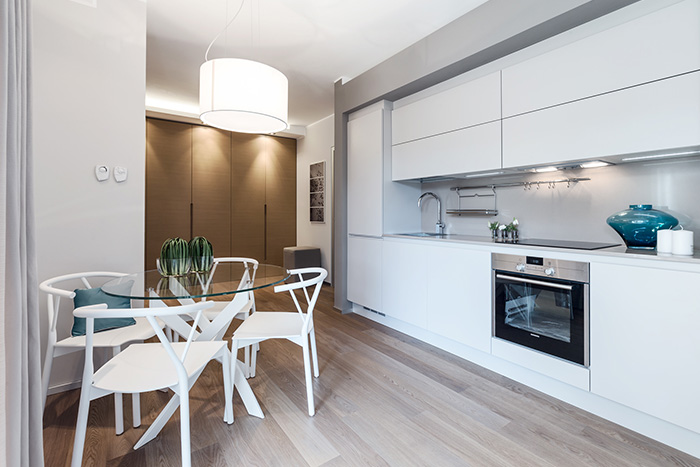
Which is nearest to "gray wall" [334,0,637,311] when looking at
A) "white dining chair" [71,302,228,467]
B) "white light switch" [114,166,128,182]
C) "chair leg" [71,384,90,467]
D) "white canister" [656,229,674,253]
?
"white canister" [656,229,674,253]

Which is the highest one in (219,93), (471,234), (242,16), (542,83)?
(242,16)

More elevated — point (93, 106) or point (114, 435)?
point (93, 106)

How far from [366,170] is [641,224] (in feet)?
7.60

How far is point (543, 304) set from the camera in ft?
7.14

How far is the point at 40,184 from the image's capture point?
81.0 inches

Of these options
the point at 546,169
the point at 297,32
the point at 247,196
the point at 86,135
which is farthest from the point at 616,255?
the point at 247,196

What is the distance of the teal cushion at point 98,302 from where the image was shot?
1837 mm

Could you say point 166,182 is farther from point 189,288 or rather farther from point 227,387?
point 227,387

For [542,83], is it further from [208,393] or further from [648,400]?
[208,393]

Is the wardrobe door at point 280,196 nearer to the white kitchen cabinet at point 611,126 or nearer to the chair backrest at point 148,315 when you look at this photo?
the white kitchen cabinet at point 611,126

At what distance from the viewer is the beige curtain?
0.72 metres

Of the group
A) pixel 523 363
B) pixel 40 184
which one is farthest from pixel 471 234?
pixel 40 184

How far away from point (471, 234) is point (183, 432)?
277cm

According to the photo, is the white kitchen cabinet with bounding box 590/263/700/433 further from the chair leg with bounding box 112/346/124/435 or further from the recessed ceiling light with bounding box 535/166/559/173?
the chair leg with bounding box 112/346/124/435
